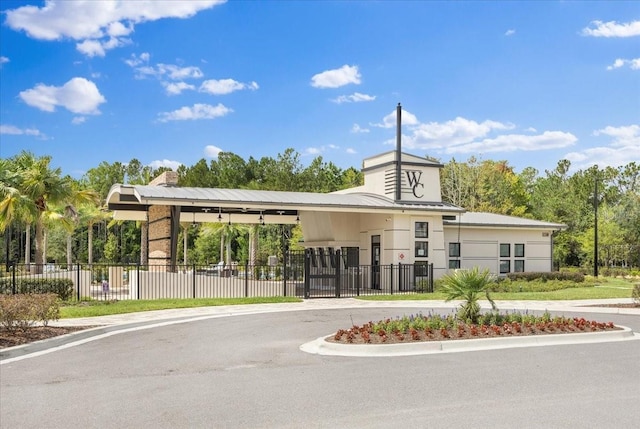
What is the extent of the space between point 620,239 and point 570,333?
44.7 metres

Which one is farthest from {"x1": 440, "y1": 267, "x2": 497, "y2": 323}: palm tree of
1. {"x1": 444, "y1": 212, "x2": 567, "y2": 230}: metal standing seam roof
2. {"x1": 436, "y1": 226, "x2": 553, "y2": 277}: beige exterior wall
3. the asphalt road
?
{"x1": 444, "y1": 212, "x2": 567, "y2": 230}: metal standing seam roof

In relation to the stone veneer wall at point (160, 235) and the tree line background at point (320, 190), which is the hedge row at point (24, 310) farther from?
the tree line background at point (320, 190)

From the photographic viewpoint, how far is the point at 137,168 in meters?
90.8

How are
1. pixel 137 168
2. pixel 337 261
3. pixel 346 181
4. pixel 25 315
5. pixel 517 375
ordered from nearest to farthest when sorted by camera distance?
1. pixel 517 375
2. pixel 25 315
3. pixel 337 261
4. pixel 346 181
5. pixel 137 168

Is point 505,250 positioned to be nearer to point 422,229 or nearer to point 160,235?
point 422,229

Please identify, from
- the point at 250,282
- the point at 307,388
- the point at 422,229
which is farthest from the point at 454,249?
the point at 307,388

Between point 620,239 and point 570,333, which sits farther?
point 620,239

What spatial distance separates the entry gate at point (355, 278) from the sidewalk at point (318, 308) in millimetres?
1435

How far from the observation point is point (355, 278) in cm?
3212

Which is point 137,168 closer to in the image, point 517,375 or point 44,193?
point 44,193

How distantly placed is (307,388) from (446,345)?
4684mm

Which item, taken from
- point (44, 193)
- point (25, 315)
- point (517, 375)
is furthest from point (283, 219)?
point (517, 375)

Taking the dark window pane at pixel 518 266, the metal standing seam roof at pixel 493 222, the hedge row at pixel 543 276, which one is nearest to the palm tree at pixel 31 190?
the metal standing seam roof at pixel 493 222

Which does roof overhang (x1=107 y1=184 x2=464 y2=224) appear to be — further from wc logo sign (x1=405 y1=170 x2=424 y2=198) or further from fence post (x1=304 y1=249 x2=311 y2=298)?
fence post (x1=304 y1=249 x2=311 y2=298)
